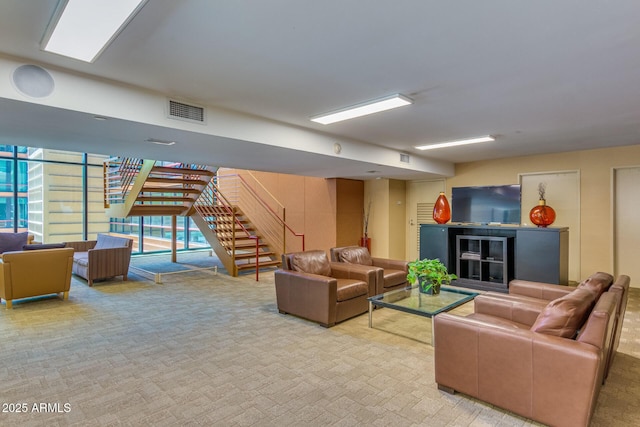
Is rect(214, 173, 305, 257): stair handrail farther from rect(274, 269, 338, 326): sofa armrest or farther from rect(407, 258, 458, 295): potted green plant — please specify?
rect(407, 258, 458, 295): potted green plant

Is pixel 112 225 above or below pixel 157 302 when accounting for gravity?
above

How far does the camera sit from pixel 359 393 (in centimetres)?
263

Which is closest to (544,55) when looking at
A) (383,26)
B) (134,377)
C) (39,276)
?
(383,26)

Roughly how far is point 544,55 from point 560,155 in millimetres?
4956

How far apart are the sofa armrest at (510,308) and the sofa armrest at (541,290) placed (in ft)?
1.63

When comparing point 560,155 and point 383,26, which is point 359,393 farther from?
point 560,155

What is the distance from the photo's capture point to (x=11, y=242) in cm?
652

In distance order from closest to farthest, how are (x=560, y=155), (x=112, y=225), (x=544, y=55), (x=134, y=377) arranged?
(x=544, y=55)
(x=134, y=377)
(x=560, y=155)
(x=112, y=225)

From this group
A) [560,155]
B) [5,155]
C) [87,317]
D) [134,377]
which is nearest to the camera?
[134,377]

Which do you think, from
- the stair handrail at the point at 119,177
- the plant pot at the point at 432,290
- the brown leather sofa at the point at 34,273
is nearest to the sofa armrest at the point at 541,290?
the plant pot at the point at 432,290

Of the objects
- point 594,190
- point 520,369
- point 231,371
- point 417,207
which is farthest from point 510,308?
point 417,207

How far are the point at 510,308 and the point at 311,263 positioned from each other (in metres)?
2.43

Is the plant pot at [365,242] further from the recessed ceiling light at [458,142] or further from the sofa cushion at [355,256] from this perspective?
the recessed ceiling light at [458,142]

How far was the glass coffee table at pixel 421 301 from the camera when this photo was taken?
3584 millimetres
